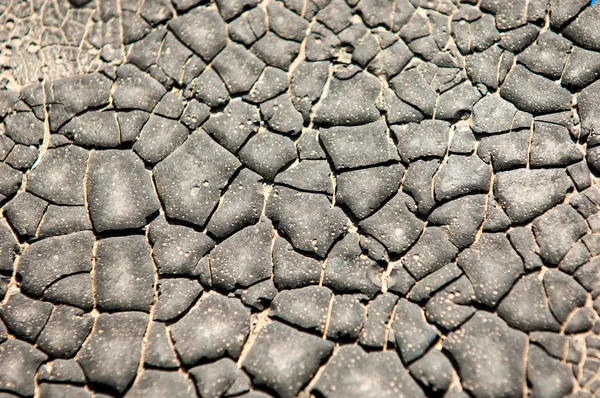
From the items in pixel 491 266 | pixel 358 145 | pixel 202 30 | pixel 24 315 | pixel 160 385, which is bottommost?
pixel 160 385

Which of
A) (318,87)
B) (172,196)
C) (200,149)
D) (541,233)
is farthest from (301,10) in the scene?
(541,233)

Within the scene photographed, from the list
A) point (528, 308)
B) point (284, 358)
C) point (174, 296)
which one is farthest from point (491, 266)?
point (174, 296)

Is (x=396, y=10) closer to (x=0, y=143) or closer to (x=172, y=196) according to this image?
(x=172, y=196)

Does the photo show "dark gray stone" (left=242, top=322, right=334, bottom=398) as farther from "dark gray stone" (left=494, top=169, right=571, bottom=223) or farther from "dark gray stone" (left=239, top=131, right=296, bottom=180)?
"dark gray stone" (left=494, top=169, right=571, bottom=223)

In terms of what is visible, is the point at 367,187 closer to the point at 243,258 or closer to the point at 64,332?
the point at 243,258

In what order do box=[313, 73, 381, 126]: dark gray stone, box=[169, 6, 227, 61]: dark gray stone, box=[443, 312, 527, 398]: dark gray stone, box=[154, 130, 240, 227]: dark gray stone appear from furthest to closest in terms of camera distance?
box=[169, 6, 227, 61]: dark gray stone → box=[313, 73, 381, 126]: dark gray stone → box=[154, 130, 240, 227]: dark gray stone → box=[443, 312, 527, 398]: dark gray stone

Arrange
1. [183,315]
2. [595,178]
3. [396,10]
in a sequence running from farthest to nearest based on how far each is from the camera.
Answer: [396,10], [595,178], [183,315]

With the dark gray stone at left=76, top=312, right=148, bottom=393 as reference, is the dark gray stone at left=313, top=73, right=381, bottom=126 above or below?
above

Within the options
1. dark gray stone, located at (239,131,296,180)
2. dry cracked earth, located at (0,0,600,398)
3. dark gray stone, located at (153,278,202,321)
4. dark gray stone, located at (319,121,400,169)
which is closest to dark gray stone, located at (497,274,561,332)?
dry cracked earth, located at (0,0,600,398)
